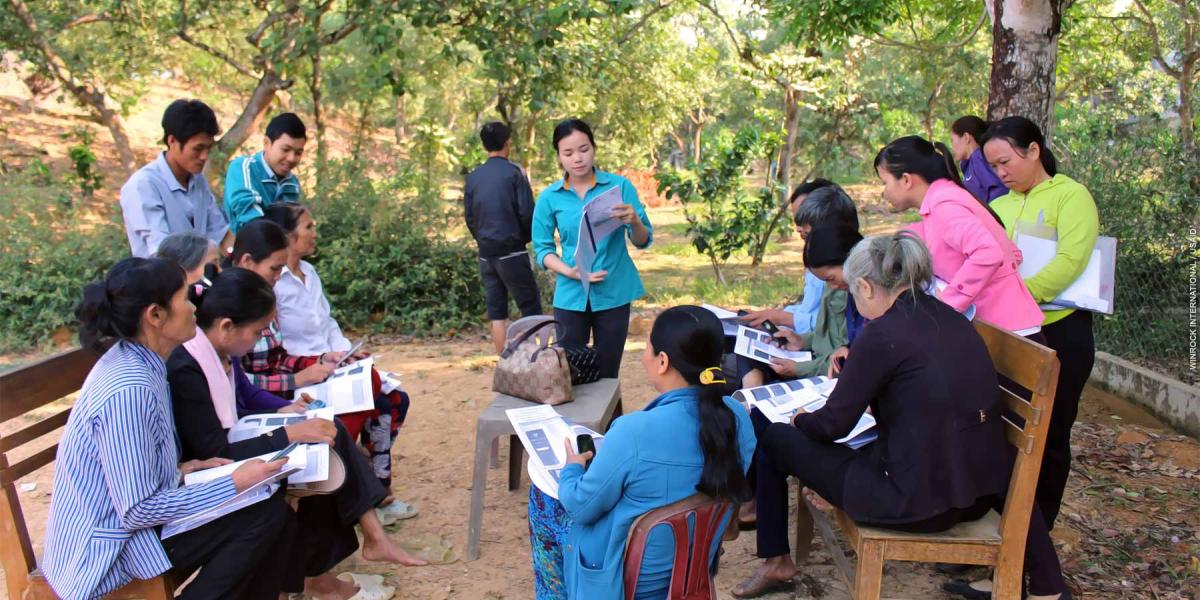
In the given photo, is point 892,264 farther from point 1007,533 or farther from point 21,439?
point 21,439

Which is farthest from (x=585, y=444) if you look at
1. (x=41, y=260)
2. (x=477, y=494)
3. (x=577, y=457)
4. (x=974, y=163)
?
(x=41, y=260)

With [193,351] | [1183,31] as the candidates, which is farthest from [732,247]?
[193,351]

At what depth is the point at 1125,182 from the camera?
19.9ft

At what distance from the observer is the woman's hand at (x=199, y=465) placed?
268 centimetres

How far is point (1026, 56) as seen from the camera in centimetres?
470

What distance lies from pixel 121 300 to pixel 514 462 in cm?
233

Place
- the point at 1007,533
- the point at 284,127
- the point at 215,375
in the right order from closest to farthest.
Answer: the point at 1007,533 < the point at 215,375 < the point at 284,127

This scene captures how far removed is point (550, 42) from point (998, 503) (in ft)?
15.9

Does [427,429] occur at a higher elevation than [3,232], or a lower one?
lower

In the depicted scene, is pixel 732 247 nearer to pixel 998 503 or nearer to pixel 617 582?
pixel 998 503

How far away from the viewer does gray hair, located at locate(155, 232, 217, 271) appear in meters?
3.35

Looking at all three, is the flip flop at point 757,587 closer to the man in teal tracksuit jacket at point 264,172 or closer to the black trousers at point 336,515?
the black trousers at point 336,515

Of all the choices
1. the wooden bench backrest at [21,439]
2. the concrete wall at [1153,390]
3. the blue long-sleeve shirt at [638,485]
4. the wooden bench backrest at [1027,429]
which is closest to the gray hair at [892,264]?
the wooden bench backrest at [1027,429]

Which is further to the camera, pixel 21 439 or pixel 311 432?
pixel 311 432
